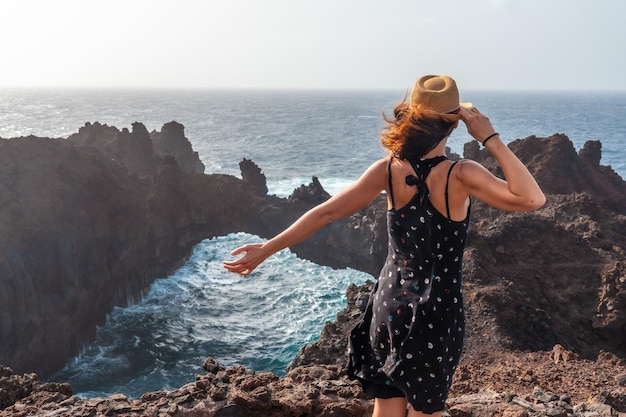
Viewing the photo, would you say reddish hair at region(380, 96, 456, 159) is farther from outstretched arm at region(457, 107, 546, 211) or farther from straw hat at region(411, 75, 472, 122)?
outstretched arm at region(457, 107, 546, 211)

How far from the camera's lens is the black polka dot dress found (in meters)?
3.00

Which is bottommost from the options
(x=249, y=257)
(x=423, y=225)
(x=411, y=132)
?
(x=249, y=257)

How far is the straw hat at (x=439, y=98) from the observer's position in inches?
112

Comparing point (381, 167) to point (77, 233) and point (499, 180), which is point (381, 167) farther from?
point (77, 233)

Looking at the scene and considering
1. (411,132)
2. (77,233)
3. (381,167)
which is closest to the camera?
(411,132)

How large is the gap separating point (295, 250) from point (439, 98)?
24.8m

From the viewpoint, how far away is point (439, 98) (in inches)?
112

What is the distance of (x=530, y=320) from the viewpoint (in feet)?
45.2

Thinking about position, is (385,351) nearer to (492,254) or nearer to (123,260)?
(492,254)

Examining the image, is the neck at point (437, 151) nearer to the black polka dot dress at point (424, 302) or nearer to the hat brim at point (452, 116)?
the black polka dot dress at point (424, 302)

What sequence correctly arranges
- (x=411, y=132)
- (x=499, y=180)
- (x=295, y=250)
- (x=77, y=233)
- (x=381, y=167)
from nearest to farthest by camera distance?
(x=499, y=180), (x=411, y=132), (x=381, y=167), (x=77, y=233), (x=295, y=250)

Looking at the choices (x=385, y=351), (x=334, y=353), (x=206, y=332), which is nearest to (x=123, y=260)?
(x=206, y=332)

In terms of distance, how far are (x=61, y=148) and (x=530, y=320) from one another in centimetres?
2027

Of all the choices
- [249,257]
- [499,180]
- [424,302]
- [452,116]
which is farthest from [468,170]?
[249,257]
